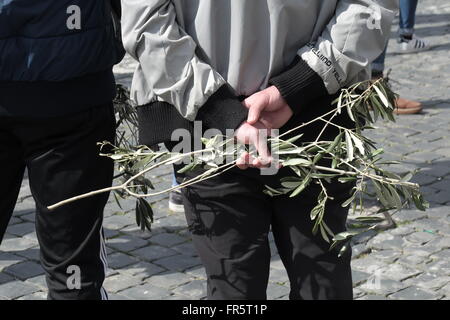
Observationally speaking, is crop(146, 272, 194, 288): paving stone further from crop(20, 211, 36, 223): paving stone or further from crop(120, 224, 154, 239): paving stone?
crop(20, 211, 36, 223): paving stone

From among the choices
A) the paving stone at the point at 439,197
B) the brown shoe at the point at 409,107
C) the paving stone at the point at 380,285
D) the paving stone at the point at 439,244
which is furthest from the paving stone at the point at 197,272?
the brown shoe at the point at 409,107

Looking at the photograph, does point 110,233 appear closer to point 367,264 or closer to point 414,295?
point 367,264

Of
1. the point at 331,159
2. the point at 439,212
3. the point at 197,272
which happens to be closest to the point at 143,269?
the point at 197,272

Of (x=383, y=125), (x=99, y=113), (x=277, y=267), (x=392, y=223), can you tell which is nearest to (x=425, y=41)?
(x=383, y=125)

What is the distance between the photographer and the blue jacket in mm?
3150

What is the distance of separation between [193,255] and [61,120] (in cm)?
194

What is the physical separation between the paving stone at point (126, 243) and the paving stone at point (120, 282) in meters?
0.37

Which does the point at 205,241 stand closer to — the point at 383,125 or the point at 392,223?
the point at 392,223

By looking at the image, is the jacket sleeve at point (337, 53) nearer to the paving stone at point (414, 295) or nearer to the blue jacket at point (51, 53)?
the blue jacket at point (51, 53)

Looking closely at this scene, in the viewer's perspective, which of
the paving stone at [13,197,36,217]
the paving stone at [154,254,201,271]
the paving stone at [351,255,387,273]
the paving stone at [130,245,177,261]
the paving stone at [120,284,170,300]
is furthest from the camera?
the paving stone at [13,197,36,217]

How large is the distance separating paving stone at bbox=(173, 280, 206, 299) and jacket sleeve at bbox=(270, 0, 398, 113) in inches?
69.7

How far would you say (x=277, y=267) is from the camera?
16.0 feet

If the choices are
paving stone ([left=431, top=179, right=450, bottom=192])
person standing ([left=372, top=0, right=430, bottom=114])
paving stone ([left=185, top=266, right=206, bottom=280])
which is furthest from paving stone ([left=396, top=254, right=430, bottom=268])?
person standing ([left=372, top=0, right=430, bottom=114])
